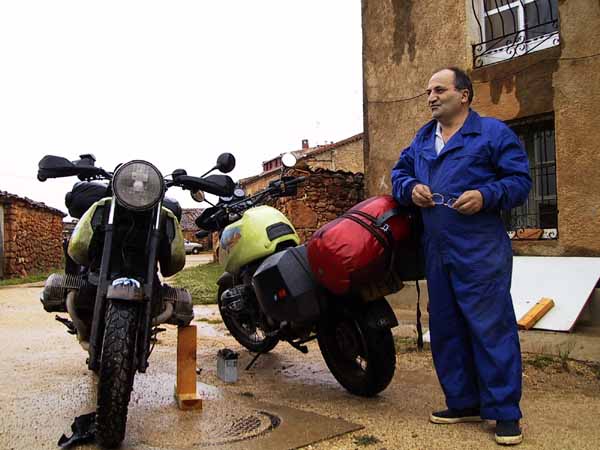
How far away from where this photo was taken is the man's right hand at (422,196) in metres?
2.99

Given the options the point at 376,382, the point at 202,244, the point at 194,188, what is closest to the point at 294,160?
the point at 194,188

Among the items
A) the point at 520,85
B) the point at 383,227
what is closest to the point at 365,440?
the point at 383,227

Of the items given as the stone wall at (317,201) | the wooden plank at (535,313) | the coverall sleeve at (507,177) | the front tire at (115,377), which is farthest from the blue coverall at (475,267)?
the stone wall at (317,201)

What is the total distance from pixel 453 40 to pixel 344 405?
5850 mm

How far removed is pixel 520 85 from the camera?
282 inches

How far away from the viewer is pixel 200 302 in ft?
29.7

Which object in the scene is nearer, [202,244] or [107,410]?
[107,410]

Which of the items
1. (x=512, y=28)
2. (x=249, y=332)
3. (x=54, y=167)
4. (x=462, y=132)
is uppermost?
(x=512, y=28)

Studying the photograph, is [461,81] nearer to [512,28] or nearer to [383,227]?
[383,227]

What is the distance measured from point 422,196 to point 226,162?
1.26 m

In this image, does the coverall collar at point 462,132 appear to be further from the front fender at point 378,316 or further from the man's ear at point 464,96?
the front fender at point 378,316

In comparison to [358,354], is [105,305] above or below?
above

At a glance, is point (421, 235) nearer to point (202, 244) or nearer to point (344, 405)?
point (344, 405)

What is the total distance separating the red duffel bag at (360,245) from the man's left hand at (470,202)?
42 centimetres
